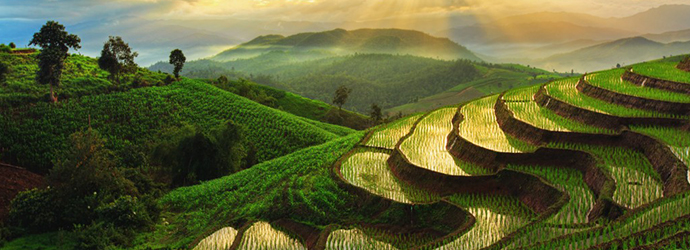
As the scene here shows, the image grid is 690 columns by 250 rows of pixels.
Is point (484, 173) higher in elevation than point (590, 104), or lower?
lower

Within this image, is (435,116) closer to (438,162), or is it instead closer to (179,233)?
(438,162)

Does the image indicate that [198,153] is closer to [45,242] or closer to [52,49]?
[45,242]

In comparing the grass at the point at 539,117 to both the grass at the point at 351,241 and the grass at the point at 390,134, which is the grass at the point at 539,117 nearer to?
the grass at the point at 390,134

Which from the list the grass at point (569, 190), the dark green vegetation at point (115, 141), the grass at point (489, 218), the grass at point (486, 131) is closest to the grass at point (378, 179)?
the grass at point (489, 218)

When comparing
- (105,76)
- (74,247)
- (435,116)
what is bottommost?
(74,247)

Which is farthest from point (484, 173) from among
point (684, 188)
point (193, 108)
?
point (193, 108)

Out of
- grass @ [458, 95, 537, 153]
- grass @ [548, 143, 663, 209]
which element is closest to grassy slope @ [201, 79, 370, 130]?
grass @ [458, 95, 537, 153]

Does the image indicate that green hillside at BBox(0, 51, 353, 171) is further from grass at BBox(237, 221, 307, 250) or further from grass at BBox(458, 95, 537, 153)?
grass at BBox(237, 221, 307, 250)
